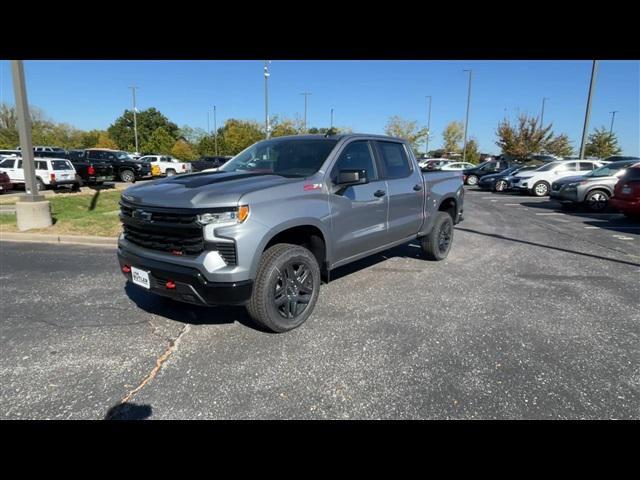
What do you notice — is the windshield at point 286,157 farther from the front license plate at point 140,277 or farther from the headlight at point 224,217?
the front license plate at point 140,277

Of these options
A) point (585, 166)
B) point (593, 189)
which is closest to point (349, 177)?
point (593, 189)

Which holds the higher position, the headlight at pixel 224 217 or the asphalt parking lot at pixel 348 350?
the headlight at pixel 224 217

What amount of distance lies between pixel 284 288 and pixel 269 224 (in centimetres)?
65

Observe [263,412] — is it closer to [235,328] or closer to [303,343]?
[303,343]

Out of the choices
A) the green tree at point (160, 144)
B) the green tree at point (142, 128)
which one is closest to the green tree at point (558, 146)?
the green tree at point (160, 144)

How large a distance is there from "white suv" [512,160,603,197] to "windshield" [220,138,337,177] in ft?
55.4

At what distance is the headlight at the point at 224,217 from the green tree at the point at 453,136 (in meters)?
61.2

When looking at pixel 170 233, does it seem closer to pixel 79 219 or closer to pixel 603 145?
pixel 79 219

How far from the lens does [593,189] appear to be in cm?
1195

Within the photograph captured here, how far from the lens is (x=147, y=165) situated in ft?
76.6

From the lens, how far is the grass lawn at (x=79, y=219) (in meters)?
7.75

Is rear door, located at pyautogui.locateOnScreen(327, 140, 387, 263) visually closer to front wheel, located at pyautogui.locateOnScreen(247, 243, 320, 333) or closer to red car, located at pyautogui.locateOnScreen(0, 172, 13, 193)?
front wheel, located at pyautogui.locateOnScreen(247, 243, 320, 333)

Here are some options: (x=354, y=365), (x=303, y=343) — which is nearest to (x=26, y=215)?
(x=303, y=343)
